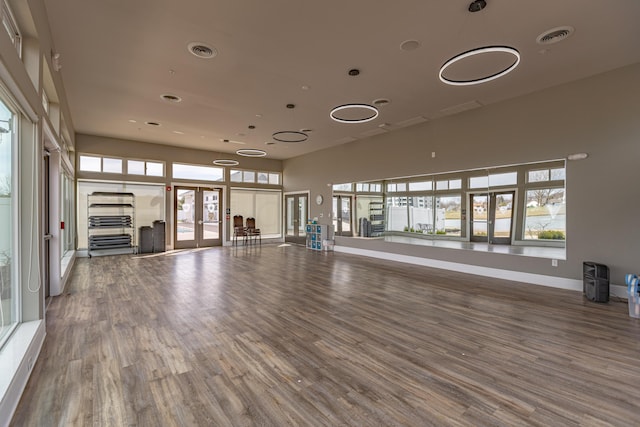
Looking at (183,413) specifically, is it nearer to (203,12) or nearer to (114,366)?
(114,366)

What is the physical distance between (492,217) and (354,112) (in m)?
3.83

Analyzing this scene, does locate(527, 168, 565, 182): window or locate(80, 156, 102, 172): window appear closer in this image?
locate(527, 168, 565, 182): window

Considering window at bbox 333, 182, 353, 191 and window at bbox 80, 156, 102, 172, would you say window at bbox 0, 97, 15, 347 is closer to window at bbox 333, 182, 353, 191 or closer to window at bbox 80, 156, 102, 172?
window at bbox 80, 156, 102, 172

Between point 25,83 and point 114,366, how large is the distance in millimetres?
2522

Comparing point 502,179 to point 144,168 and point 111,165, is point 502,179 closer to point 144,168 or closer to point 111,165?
point 144,168

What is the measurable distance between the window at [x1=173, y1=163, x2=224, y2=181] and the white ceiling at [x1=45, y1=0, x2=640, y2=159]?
3.46 m

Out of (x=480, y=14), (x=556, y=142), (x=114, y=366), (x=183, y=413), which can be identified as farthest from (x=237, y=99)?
(x=556, y=142)

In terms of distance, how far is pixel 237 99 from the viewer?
6.04 m

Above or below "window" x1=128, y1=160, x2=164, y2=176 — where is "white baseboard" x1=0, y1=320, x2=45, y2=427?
below

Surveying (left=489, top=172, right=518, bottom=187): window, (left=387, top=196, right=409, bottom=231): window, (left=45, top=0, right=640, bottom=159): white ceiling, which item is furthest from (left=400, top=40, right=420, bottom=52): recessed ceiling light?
(left=387, top=196, right=409, bottom=231): window

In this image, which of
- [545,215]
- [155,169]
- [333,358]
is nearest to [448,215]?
[545,215]

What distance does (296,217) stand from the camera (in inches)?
478

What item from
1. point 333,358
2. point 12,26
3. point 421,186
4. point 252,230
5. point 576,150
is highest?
point 12,26

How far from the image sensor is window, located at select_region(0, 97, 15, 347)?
8.13 ft
